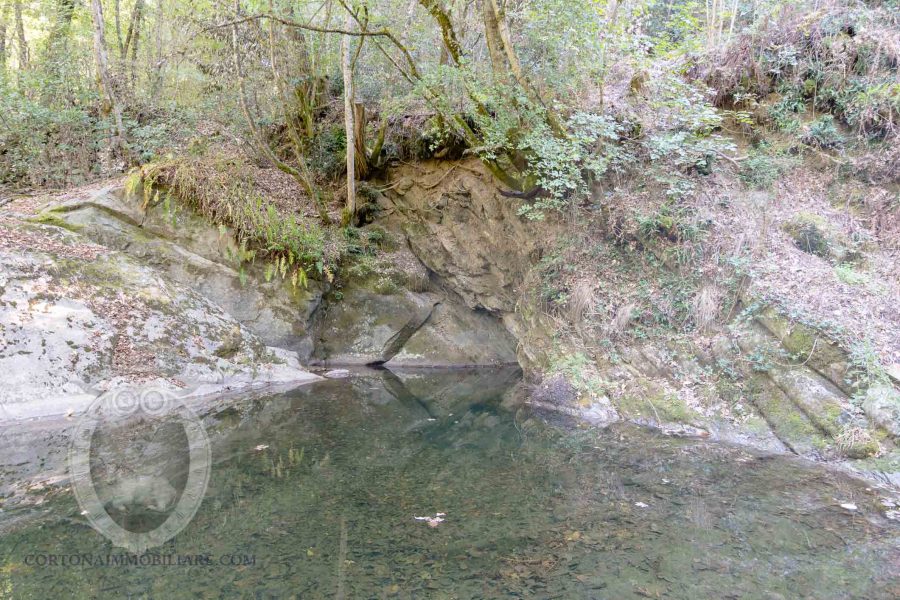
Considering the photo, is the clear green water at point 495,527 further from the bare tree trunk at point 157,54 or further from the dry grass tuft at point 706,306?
the bare tree trunk at point 157,54

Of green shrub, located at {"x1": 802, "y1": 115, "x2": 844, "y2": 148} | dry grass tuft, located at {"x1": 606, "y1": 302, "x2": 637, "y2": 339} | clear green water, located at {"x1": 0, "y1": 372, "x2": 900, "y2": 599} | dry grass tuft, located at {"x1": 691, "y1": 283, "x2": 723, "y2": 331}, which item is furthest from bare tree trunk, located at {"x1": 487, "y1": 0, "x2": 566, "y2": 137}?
clear green water, located at {"x1": 0, "y1": 372, "x2": 900, "y2": 599}

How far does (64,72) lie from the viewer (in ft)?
40.0

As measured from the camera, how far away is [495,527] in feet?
14.6

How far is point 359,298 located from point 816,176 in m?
9.63

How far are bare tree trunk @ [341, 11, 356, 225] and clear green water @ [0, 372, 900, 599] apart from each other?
23.7ft

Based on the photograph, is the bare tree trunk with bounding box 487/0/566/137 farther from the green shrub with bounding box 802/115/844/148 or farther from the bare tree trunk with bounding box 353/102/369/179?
the bare tree trunk with bounding box 353/102/369/179

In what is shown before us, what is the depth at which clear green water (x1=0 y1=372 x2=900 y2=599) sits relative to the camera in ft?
11.7

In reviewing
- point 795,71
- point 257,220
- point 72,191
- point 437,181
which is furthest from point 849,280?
point 72,191

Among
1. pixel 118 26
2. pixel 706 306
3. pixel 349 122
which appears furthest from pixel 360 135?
pixel 706 306

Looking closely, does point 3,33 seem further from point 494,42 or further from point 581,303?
point 581,303

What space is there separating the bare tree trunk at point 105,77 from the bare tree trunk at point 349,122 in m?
5.28

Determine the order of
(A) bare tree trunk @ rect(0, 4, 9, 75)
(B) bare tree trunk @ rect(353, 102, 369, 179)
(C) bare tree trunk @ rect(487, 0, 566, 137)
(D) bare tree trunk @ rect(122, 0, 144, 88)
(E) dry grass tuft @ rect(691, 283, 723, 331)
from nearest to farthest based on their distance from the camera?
(E) dry grass tuft @ rect(691, 283, 723, 331), (C) bare tree trunk @ rect(487, 0, 566, 137), (A) bare tree trunk @ rect(0, 4, 9, 75), (B) bare tree trunk @ rect(353, 102, 369, 179), (D) bare tree trunk @ rect(122, 0, 144, 88)

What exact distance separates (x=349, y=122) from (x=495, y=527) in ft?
33.5

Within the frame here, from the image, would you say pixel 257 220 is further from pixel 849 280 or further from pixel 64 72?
pixel 849 280
